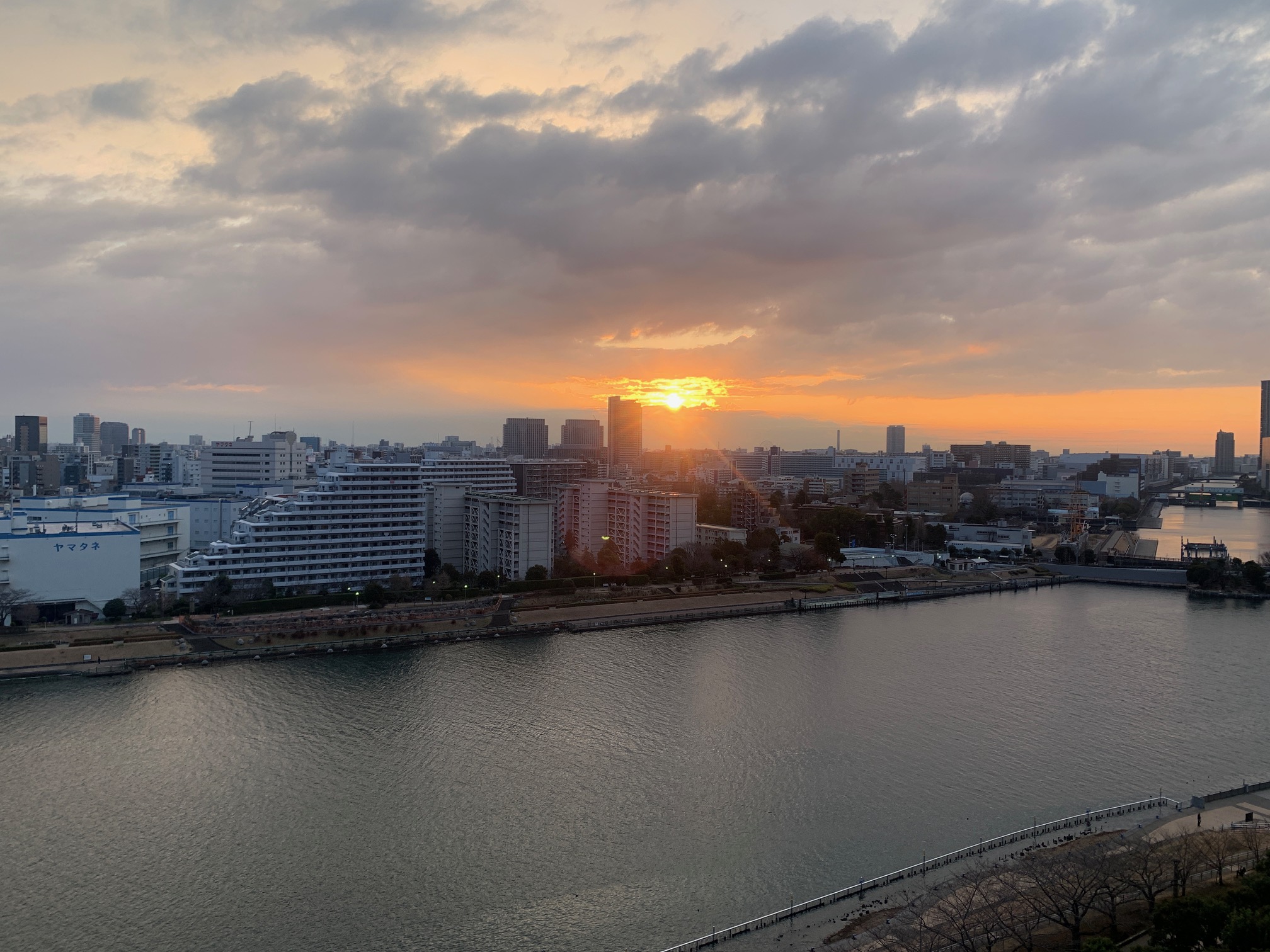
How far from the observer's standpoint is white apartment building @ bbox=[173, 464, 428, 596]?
40.7ft

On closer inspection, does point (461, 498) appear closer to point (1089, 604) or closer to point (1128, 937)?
point (1089, 604)

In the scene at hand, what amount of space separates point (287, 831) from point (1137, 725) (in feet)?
24.5

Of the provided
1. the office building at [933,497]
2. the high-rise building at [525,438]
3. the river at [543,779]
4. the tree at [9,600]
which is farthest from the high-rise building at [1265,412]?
the tree at [9,600]

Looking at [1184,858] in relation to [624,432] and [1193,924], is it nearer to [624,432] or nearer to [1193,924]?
[1193,924]

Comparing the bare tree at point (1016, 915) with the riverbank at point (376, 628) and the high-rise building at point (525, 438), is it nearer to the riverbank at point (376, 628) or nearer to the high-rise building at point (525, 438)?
the riverbank at point (376, 628)

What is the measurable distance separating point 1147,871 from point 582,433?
4522cm

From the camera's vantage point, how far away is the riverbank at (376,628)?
9.78 meters

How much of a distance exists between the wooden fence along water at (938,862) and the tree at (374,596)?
8.91 m

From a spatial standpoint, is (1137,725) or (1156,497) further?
(1156,497)

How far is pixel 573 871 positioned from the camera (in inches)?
205

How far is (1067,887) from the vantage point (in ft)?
14.3

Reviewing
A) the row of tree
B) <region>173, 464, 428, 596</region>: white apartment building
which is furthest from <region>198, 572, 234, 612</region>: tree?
the row of tree

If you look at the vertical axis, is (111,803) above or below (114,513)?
below

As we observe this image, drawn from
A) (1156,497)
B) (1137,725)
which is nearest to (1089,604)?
(1137,725)
